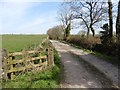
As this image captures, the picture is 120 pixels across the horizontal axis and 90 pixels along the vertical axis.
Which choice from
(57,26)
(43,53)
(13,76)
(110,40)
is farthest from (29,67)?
(57,26)

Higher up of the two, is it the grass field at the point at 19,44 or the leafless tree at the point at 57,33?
the leafless tree at the point at 57,33

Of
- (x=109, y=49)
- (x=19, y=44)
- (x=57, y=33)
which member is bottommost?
(x=109, y=49)

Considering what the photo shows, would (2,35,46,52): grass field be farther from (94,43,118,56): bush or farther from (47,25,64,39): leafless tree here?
(47,25,64,39): leafless tree

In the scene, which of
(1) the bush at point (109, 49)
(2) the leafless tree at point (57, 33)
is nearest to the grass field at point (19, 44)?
(1) the bush at point (109, 49)

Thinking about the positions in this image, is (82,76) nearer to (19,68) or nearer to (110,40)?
(19,68)

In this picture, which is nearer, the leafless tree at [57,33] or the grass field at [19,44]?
the grass field at [19,44]

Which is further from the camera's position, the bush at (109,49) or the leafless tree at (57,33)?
the leafless tree at (57,33)

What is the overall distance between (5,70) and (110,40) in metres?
15.2

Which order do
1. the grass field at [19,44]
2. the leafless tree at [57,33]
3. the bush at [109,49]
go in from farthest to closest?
the leafless tree at [57,33], the grass field at [19,44], the bush at [109,49]

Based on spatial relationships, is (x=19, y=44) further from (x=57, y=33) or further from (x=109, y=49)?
(x=57, y=33)

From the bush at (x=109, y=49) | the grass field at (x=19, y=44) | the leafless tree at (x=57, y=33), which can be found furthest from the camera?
the leafless tree at (x=57, y=33)

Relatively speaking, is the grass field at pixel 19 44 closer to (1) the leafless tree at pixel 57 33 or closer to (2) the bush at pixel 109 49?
(2) the bush at pixel 109 49

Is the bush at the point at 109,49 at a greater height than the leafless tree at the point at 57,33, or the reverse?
the leafless tree at the point at 57,33

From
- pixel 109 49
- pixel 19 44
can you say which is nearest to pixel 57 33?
pixel 19 44
